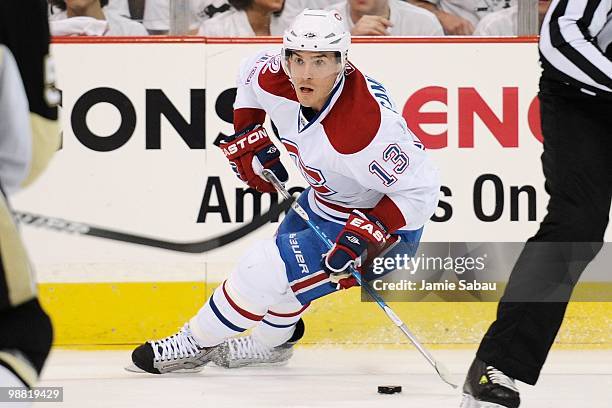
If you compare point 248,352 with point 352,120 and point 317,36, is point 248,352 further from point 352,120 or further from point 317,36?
point 317,36

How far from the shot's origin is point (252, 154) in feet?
10.0

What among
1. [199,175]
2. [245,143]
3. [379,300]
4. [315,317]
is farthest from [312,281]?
[199,175]

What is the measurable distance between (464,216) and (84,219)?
117 cm

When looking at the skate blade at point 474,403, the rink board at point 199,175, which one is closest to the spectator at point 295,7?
the rink board at point 199,175

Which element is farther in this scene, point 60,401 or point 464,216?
point 464,216

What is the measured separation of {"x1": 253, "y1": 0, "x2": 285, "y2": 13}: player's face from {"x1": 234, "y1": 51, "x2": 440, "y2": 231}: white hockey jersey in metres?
0.84

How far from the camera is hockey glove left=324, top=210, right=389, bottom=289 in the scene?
106 inches

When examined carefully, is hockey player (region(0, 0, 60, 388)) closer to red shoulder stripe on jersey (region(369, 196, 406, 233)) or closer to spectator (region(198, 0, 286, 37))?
red shoulder stripe on jersey (region(369, 196, 406, 233))

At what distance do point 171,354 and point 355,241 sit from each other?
26.5 inches

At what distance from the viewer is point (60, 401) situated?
2.75 meters

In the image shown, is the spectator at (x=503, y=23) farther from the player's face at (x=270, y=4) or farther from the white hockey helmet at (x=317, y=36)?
the white hockey helmet at (x=317, y=36)

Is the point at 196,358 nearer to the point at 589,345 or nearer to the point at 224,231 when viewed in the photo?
the point at 224,231

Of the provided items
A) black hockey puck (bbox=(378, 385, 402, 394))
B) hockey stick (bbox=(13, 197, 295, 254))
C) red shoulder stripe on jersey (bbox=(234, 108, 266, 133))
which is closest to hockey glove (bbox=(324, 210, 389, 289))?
black hockey puck (bbox=(378, 385, 402, 394))

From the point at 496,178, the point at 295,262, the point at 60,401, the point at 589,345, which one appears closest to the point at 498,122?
the point at 496,178
